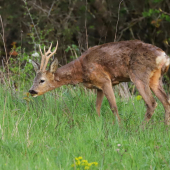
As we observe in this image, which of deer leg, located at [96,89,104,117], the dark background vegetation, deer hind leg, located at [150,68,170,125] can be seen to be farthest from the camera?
the dark background vegetation

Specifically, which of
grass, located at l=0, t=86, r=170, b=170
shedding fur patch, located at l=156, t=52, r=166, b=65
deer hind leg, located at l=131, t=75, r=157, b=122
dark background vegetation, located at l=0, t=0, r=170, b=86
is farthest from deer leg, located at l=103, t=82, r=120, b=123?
dark background vegetation, located at l=0, t=0, r=170, b=86

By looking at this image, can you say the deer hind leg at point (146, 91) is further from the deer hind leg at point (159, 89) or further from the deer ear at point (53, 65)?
the deer ear at point (53, 65)

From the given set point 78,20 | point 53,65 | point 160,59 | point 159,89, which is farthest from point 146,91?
point 78,20

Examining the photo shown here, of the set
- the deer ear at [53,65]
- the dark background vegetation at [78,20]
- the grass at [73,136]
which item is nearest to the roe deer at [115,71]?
the deer ear at [53,65]

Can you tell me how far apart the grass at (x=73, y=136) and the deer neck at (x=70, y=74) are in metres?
0.30

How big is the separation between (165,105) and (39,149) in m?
2.81

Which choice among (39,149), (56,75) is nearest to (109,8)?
(56,75)

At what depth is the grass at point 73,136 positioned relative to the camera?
14.2 feet

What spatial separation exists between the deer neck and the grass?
0.30m

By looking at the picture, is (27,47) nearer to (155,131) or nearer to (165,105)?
(165,105)

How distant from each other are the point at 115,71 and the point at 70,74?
866 mm

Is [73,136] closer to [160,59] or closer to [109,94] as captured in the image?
[109,94]

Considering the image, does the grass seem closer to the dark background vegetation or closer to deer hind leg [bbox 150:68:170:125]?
deer hind leg [bbox 150:68:170:125]

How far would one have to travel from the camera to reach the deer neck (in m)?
7.02
